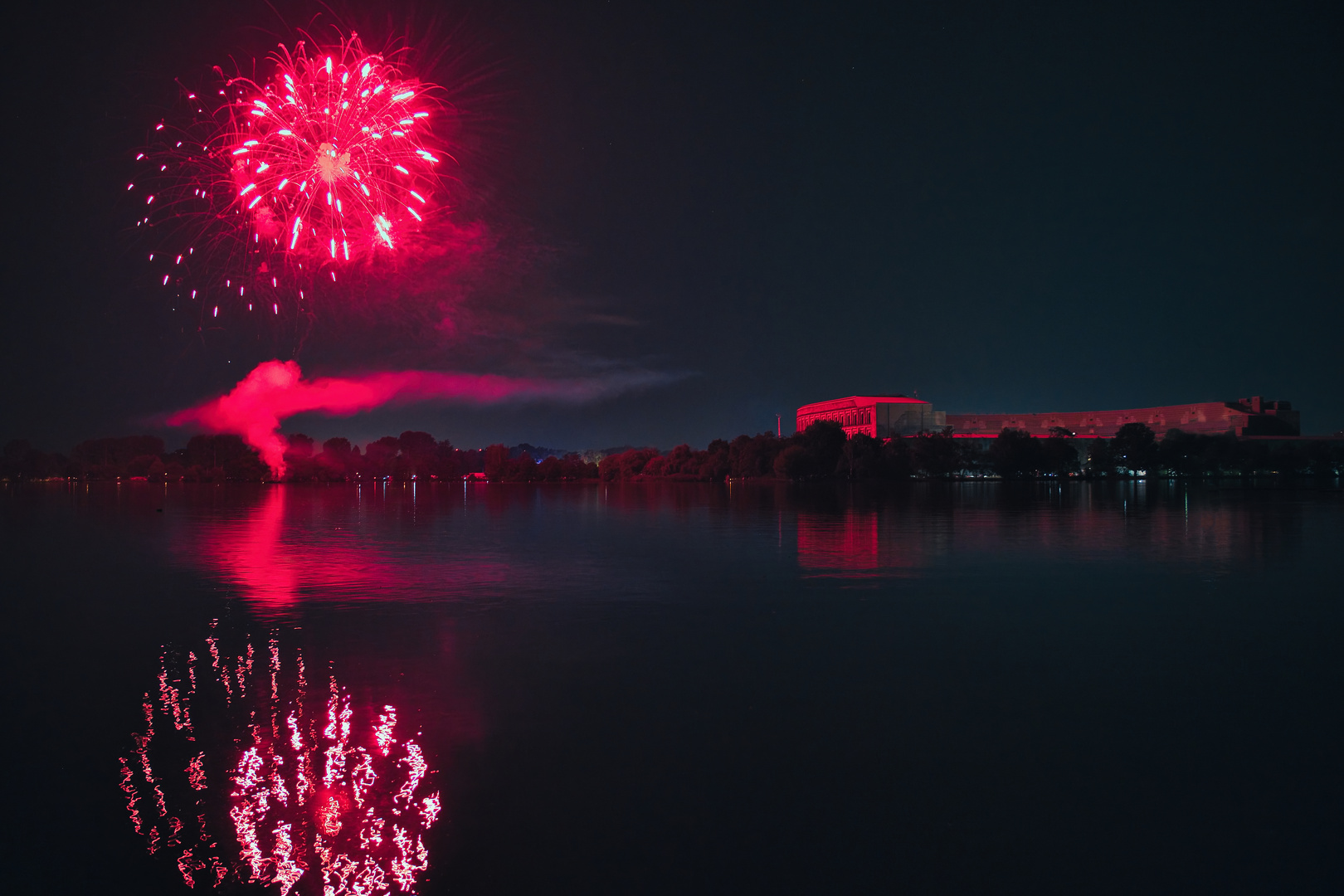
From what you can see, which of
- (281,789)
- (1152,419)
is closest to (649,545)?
(281,789)

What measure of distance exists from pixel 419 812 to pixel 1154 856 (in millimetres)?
5607

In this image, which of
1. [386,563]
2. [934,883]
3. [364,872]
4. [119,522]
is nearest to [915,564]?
[386,563]

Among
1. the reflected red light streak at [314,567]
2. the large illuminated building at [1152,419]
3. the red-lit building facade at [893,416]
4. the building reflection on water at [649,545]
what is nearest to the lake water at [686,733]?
the reflected red light streak at [314,567]

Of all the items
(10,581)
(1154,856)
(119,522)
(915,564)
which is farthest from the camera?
(119,522)

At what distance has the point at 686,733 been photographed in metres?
8.12

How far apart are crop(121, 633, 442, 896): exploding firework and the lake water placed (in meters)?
0.03

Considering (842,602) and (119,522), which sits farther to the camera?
(119,522)

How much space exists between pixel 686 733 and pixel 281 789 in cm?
378

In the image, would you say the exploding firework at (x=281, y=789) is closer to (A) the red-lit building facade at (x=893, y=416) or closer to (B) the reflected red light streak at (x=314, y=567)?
(B) the reflected red light streak at (x=314, y=567)

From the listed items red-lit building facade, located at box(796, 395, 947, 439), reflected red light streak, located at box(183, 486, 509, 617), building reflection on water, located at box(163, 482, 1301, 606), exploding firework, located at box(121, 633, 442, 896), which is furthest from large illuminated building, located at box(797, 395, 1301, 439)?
exploding firework, located at box(121, 633, 442, 896)

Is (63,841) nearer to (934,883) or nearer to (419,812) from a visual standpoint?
(419,812)

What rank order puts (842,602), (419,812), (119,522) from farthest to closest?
(119,522)
(842,602)
(419,812)

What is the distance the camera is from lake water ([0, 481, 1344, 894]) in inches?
224

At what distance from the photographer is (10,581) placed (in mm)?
19141
